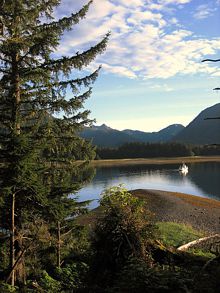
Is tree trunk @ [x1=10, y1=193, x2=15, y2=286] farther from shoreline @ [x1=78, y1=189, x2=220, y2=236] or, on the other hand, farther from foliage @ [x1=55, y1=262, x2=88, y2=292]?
shoreline @ [x1=78, y1=189, x2=220, y2=236]

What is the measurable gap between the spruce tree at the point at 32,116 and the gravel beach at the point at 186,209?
693 inches

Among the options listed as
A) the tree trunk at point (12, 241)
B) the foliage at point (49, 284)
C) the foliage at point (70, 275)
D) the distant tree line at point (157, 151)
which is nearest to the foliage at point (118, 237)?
the foliage at point (49, 284)

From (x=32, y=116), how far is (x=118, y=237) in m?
6.02

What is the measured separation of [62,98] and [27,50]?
2049mm

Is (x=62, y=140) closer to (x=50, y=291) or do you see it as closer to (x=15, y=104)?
(x=15, y=104)

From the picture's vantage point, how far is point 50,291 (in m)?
9.77

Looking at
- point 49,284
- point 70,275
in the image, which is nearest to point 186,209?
point 70,275

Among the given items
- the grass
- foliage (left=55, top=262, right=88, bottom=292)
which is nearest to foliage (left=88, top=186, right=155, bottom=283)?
foliage (left=55, top=262, right=88, bottom=292)

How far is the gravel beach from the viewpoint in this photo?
3092 centimetres

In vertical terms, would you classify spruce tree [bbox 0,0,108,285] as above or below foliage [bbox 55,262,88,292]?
above

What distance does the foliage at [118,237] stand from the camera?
7.64m

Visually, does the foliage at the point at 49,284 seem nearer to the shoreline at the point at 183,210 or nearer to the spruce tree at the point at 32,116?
the spruce tree at the point at 32,116

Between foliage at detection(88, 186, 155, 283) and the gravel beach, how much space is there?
67.0 feet

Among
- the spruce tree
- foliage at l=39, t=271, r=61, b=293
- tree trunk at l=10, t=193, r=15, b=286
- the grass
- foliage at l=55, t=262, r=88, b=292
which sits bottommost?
the grass
